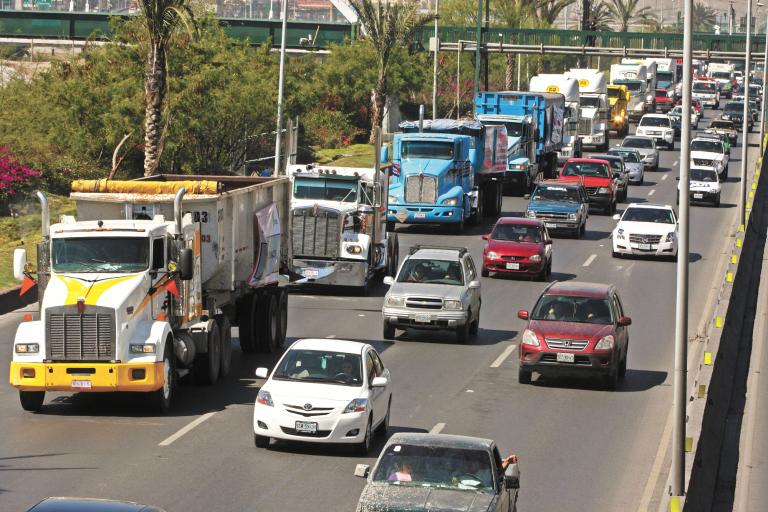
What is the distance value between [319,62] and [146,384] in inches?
2804

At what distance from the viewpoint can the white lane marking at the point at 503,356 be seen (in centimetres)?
2797

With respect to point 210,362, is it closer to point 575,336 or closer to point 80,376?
point 80,376

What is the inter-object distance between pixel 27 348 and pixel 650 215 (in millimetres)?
27092

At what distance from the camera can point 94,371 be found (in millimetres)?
21578

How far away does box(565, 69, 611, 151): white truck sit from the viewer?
82.1 m

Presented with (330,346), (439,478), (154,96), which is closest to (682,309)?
(330,346)

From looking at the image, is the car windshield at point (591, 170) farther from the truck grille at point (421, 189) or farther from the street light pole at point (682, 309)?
the street light pole at point (682, 309)

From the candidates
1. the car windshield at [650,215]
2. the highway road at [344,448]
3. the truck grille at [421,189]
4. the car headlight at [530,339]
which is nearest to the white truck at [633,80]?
the truck grille at [421,189]

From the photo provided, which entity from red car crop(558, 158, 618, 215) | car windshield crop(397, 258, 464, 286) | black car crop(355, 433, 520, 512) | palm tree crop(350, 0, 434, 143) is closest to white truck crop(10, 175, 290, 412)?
car windshield crop(397, 258, 464, 286)

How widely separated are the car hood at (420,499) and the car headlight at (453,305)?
14704mm

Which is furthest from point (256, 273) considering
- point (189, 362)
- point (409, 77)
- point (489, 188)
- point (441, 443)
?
point (409, 77)

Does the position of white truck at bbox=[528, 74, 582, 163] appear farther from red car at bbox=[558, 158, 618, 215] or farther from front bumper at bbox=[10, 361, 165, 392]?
front bumper at bbox=[10, 361, 165, 392]

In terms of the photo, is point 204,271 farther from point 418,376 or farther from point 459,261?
point 459,261

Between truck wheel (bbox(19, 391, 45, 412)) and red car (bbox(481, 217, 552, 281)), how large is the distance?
62.2 ft
